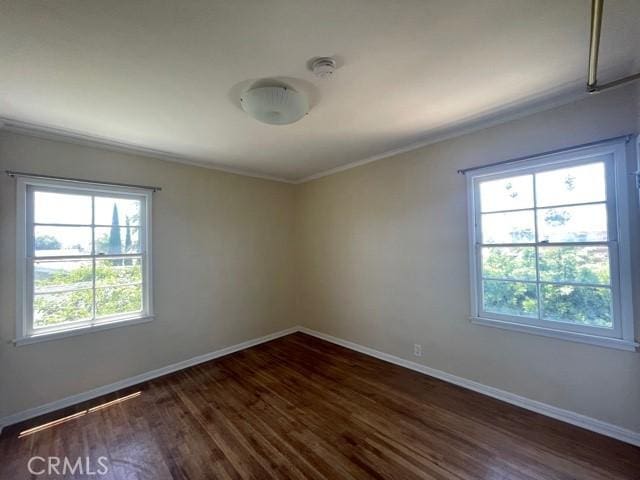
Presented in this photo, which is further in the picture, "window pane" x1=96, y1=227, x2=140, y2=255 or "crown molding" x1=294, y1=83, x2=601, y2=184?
"window pane" x1=96, y1=227, x2=140, y2=255

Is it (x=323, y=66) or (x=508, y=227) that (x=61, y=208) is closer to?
(x=323, y=66)

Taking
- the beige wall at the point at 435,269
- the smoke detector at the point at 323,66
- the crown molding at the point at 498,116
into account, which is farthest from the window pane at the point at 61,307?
the crown molding at the point at 498,116

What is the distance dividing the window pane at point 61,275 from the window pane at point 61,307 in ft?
0.23

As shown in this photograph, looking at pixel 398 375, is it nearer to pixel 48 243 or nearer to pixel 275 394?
pixel 275 394

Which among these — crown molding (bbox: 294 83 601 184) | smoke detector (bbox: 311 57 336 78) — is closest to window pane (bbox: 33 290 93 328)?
smoke detector (bbox: 311 57 336 78)

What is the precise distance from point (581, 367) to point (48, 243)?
15.2 ft

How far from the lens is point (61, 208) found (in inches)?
101

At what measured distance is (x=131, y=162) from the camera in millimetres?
2910

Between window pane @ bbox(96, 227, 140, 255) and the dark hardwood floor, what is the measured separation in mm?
1450

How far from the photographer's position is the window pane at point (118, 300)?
108 inches

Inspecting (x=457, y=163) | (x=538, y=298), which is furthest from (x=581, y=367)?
(x=457, y=163)

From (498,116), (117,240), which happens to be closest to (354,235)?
(498,116)

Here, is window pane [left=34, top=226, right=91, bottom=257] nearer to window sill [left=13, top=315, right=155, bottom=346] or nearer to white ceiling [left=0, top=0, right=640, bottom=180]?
window sill [left=13, top=315, right=155, bottom=346]

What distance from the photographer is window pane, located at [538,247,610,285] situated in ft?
6.50
